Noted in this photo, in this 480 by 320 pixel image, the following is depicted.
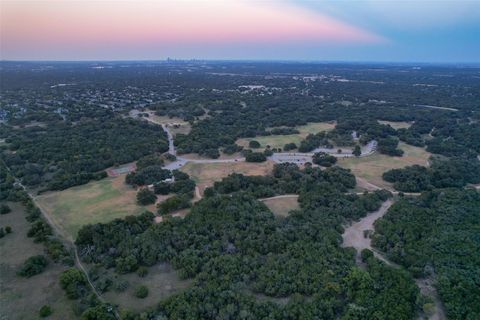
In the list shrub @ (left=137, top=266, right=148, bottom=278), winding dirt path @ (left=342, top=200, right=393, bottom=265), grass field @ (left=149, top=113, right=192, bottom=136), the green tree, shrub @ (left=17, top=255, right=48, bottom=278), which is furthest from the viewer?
grass field @ (left=149, top=113, right=192, bottom=136)

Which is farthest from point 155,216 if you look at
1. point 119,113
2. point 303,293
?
point 119,113

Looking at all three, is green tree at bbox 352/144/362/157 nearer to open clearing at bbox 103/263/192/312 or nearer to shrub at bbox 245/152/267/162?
shrub at bbox 245/152/267/162

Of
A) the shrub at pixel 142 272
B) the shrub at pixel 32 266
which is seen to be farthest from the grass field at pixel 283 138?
the shrub at pixel 32 266

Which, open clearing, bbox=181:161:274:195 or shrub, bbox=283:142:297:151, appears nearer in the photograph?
open clearing, bbox=181:161:274:195

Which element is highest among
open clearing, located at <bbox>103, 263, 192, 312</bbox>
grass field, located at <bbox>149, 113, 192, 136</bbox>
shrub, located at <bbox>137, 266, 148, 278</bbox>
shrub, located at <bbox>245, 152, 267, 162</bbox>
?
grass field, located at <bbox>149, 113, 192, 136</bbox>

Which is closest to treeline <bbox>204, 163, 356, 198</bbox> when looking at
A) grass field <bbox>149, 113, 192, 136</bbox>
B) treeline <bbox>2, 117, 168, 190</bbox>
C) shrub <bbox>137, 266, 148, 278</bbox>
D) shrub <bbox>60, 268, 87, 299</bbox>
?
shrub <bbox>137, 266, 148, 278</bbox>

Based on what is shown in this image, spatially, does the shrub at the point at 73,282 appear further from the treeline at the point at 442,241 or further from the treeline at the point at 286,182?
the treeline at the point at 442,241

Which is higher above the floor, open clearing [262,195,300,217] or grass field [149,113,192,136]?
grass field [149,113,192,136]

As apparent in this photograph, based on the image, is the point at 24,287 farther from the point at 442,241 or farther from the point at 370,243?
the point at 442,241

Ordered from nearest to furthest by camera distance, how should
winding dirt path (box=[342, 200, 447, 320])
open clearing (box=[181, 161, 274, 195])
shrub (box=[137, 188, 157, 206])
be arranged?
winding dirt path (box=[342, 200, 447, 320])
shrub (box=[137, 188, 157, 206])
open clearing (box=[181, 161, 274, 195])
